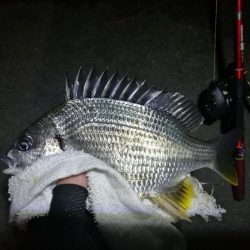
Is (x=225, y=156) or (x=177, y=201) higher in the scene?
(x=225, y=156)

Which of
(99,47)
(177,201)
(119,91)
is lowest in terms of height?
(177,201)

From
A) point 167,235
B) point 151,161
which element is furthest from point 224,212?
point 151,161

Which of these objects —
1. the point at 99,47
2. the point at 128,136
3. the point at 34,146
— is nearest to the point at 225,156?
the point at 128,136

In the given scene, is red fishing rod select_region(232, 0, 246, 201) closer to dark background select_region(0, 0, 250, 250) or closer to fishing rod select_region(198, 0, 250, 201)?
fishing rod select_region(198, 0, 250, 201)

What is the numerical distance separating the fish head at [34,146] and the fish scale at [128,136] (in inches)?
1.6

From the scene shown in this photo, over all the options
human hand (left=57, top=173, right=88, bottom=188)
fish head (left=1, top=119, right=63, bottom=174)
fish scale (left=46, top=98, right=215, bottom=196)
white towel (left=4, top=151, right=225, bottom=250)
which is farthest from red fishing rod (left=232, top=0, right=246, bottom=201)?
fish head (left=1, top=119, right=63, bottom=174)

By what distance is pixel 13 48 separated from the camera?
204 centimetres

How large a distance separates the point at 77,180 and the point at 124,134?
0.85ft

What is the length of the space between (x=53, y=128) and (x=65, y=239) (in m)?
0.42

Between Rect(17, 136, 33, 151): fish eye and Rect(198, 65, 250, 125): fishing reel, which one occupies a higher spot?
Rect(198, 65, 250, 125): fishing reel

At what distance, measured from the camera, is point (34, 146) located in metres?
1.36

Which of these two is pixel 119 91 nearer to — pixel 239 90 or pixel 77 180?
pixel 77 180

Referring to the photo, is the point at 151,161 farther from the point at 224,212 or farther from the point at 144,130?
the point at 224,212

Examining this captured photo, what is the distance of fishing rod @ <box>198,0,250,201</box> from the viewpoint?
1.53 m
